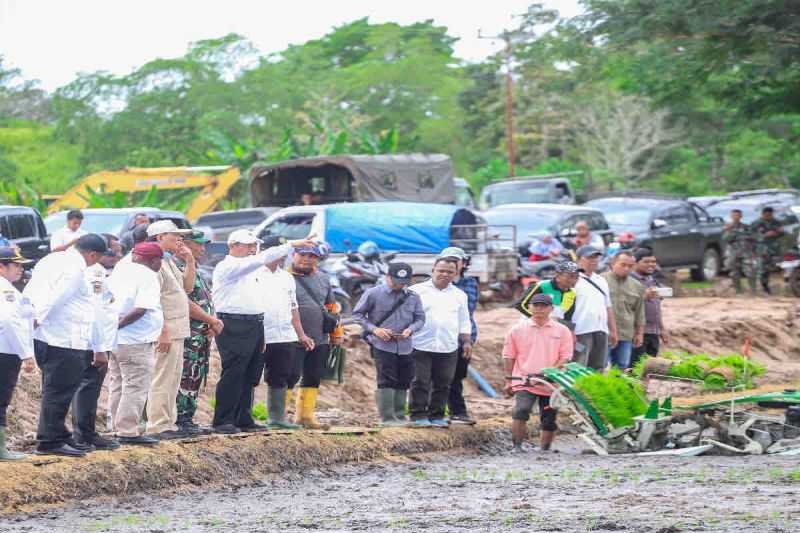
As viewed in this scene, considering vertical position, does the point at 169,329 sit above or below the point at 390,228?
below

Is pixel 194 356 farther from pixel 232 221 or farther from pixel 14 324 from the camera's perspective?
pixel 232 221

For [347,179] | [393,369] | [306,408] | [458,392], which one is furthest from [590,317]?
[347,179]

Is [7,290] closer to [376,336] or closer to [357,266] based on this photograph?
[376,336]

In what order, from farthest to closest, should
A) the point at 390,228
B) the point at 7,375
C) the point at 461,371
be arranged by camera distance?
the point at 390,228 → the point at 461,371 → the point at 7,375

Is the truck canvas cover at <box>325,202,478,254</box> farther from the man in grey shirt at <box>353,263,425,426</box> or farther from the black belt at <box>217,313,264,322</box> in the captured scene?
the black belt at <box>217,313,264,322</box>

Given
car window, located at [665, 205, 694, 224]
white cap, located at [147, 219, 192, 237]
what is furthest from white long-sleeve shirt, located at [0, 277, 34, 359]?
car window, located at [665, 205, 694, 224]

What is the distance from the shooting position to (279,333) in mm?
14031

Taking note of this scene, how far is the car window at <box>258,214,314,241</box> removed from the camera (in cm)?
2622

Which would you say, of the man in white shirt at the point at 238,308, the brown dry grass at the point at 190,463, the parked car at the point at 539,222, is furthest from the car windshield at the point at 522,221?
the man in white shirt at the point at 238,308

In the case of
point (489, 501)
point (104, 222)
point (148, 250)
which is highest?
point (148, 250)

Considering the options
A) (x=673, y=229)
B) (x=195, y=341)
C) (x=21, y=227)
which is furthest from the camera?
(x=673, y=229)

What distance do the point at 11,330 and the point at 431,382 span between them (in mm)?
5834

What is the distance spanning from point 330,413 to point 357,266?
592 centimetres

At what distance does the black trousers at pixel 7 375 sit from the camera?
36.6 ft
